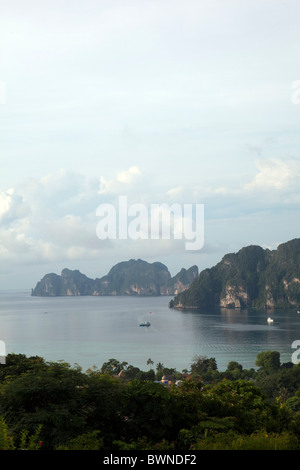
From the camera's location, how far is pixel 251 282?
16375 cm

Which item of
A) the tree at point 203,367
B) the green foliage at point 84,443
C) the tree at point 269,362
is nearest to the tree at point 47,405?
the green foliage at point 84,443

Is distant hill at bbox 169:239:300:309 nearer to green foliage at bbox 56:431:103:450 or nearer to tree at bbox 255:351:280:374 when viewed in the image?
tree at bbox 255:351:280:374

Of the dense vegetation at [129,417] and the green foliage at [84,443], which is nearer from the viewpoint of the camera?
the green foliage at [84,443]

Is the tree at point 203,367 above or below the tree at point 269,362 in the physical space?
below

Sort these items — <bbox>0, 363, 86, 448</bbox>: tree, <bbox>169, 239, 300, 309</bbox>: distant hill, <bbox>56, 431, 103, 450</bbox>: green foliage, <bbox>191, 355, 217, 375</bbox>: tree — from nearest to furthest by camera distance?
<bbox>56, 431, 103, 450</bbox>: green foliage, <bbox>0, 363, 86, 448</bbox>: tree, <bbox>191, 355, 217, 375</bbox>: tree, <bbox>169, 239, 300, 309</bbox>: distant hill

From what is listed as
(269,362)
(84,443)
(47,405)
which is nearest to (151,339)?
(269,362)

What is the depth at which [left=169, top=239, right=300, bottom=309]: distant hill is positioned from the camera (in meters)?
153

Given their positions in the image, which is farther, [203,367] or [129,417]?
[203,367]

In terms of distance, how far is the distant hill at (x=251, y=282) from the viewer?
6024 inches

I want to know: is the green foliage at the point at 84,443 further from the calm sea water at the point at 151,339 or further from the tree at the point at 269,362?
the calm sea water at the point at 151,339

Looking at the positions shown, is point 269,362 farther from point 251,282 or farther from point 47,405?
point 251,282

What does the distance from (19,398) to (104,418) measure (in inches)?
96.3

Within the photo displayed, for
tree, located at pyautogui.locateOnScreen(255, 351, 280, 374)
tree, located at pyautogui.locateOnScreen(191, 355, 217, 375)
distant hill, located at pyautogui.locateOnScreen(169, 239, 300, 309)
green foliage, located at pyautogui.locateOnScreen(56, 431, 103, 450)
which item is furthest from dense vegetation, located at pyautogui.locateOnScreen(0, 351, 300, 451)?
distant hill, located at pyautogui.locateOnScreen(169, 239, 300, 309)
